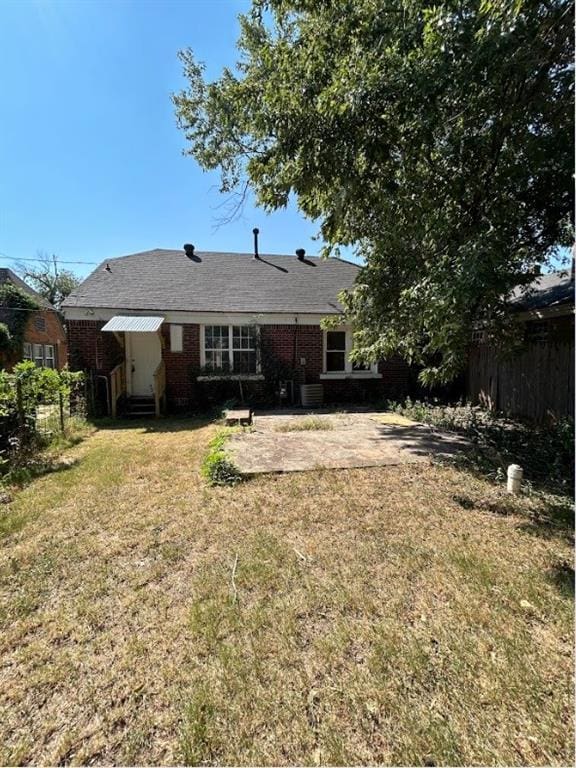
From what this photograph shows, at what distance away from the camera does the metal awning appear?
10.0 metres

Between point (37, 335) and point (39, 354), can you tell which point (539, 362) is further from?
point (39, 354)

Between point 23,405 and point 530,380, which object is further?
point 530,380

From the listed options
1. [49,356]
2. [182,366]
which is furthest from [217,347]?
[49,356]

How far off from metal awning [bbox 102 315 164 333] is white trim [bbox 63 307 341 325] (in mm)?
373

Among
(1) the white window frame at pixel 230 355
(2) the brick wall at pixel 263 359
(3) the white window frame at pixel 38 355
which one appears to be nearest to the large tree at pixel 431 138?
(2) the brick wall at pixel 263 359

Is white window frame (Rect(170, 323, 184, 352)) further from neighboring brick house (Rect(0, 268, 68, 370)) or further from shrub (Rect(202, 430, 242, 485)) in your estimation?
neighboring brick house (Rect(0, 268, 68, 370))

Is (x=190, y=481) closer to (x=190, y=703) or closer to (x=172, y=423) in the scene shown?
(x=190, y=703)

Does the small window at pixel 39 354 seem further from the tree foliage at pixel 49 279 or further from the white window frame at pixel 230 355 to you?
the tree foliage at pixel 49 279

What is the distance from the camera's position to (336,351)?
42.1ft

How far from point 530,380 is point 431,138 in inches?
267

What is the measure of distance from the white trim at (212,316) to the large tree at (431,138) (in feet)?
14.5

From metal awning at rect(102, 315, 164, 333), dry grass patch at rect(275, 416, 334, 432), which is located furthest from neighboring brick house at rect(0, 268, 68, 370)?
dry grass patch at rect(275, 416, 334, 432)

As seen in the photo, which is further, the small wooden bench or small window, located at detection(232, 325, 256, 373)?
small window, located at detection(232, 325, 256, 373)

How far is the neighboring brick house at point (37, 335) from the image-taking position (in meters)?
17.4
